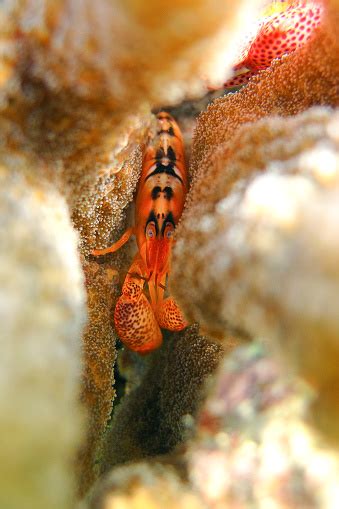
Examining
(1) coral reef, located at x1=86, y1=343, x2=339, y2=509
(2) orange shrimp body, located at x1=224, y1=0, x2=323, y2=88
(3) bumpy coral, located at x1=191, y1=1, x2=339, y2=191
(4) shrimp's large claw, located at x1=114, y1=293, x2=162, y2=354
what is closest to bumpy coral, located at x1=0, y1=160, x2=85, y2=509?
(1) coral reef, located at x1=86, y1=343, x2=339, y2=509

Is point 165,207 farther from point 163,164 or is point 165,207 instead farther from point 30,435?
point 30,435

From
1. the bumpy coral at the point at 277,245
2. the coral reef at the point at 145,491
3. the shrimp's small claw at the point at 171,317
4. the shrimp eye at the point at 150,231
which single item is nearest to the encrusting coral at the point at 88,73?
the coral reef at the point at 145,491

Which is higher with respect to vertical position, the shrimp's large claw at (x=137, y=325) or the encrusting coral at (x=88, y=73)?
the shrimp's large claw at (x=137, y=325)

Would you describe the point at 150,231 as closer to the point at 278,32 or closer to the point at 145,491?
the point at 278,32

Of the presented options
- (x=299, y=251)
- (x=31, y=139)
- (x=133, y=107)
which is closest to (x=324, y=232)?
(x=299, y=251)

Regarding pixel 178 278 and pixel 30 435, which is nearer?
pixel 30 435

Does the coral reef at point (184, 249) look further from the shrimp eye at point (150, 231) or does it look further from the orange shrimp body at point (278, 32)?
the shrimp eye at point (150, 231)

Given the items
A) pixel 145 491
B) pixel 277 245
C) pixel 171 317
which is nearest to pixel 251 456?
pixel 145 491

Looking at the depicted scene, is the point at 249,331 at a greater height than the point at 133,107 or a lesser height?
lesser
